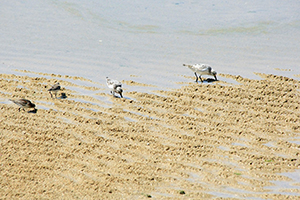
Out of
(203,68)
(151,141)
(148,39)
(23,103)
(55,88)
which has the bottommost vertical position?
(151,141)

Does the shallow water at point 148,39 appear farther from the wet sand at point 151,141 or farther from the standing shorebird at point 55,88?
the standing shorebird at point 55,88

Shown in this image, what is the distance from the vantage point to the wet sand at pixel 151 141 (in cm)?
645

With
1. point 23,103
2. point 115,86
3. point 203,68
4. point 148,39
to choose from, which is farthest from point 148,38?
point 23,103

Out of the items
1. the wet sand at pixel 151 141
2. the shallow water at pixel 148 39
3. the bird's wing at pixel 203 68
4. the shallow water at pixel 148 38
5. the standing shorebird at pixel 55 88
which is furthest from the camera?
the shallow water at pixel 148 38

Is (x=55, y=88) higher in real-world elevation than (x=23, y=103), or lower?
higher

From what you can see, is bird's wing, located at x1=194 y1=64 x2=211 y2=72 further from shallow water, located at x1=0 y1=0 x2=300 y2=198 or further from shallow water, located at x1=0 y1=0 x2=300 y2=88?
shallow water, located at x1=0 y1=0 x2=300 y2=88

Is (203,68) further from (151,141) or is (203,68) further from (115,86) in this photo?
(151,141)

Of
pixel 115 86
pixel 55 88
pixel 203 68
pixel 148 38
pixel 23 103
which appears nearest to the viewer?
pixel 23 103

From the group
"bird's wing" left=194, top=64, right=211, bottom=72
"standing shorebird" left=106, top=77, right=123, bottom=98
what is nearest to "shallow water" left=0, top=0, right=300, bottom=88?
"bird's wing" left=194, top=64, right=211, bottom=72

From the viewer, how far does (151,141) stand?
784 cm

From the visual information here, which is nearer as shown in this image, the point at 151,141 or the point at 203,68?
the point at 151,141

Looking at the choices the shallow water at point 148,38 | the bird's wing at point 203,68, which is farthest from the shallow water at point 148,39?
the bird's wing at point 203,68

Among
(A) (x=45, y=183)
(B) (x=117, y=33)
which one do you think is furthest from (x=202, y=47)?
(A) (x=45, y=183)

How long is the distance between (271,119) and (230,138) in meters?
1.34
